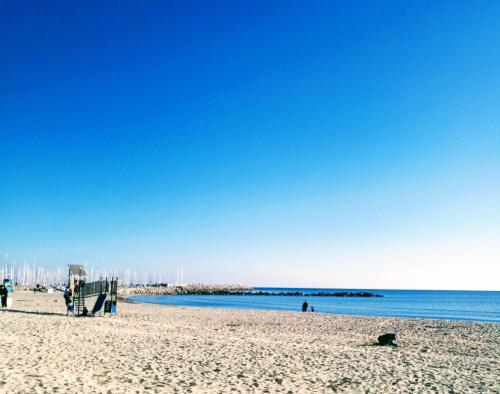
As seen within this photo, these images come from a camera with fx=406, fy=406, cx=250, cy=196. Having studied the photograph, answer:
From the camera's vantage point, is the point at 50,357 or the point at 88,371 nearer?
the point at 88,371

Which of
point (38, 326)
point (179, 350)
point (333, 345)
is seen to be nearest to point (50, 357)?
point (179, 350)

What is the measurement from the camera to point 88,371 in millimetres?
9828

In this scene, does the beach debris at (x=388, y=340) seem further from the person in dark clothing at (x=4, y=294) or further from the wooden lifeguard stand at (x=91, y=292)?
the person in dark clothing at (x=4, y=294)

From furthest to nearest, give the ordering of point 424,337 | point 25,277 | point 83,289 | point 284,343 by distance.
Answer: point 25,277
point 83,289
point 424,337
point 284,343

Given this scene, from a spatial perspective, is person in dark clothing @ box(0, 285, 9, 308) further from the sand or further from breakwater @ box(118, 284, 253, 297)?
breakwater @ box(118, 284, 253, 297)

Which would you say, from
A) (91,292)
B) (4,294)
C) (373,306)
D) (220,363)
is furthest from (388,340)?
(373,306)

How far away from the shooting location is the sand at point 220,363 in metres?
9.12

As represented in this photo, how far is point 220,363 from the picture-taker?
1170cm

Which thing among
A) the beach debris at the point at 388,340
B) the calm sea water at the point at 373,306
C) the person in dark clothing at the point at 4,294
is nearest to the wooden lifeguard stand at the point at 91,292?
the person in dark clothing at the point at 4,294

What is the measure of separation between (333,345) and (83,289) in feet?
51.2

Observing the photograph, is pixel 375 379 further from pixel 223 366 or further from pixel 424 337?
pixel 424 337

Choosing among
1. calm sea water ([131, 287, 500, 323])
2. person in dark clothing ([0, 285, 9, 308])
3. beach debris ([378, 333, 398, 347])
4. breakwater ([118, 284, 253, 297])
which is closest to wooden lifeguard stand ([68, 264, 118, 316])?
person in dark clothing ([0, 285, 9, 308])

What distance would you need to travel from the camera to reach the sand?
912 cm

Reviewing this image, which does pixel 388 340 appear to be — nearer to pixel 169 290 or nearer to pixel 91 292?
pixel 91 292
